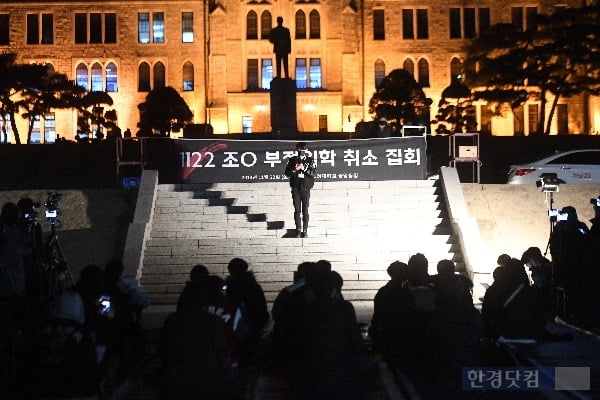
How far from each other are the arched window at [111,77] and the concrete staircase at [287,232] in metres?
32.5

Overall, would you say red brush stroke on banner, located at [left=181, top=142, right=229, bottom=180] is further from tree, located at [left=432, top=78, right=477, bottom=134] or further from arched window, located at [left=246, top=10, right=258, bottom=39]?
arched window, located at [left=246, top=10, right=258, bottom=39]

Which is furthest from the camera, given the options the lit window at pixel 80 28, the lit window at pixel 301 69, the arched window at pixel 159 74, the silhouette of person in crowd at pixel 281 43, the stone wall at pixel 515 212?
the lit window at pixel 80 28

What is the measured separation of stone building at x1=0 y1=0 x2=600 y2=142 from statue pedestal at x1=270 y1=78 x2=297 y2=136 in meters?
20.6

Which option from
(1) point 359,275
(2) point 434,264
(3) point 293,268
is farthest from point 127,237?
(2) point 434,264

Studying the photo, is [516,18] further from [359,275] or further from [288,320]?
[288,320]

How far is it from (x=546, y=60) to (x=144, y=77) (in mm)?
24771

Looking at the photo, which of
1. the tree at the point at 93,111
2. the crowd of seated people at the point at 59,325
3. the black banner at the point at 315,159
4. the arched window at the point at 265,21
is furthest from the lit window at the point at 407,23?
the crowd of seated people at the point at 59,325

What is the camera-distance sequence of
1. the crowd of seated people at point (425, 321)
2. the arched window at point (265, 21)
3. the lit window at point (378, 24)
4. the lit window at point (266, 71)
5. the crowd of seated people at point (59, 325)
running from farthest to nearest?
1. the lit window at point (378, 24)
2. the arched window at point (265, 21)
3. the lit window at point (266, 71)
4. the crowd of seated people at point (425, 321)
5. the crowd of seated people at point (59, 325)

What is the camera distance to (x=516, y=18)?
155 ft

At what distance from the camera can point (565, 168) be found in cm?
1891

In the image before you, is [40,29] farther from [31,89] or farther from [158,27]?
[31,89]

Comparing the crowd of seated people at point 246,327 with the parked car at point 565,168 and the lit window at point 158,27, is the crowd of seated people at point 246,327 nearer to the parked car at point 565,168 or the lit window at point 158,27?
the parked car at point 565,168

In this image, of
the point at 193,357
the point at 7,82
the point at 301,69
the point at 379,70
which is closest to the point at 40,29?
the point at 7,82

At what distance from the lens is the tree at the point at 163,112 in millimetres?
36600
